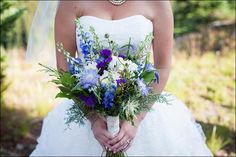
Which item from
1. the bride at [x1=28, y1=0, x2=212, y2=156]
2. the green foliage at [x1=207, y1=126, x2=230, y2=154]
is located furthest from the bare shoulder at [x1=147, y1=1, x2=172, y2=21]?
the green foliage at [x1=207, y1=126, x2=230, y2=154]

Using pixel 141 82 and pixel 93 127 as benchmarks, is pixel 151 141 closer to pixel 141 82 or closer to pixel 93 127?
pixel 93 127

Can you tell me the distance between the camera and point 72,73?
2.35 meters

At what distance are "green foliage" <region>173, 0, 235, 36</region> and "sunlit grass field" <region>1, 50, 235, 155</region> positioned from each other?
2.23 m

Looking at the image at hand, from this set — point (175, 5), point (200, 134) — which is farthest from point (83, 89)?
point (175, 5)

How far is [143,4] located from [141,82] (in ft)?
3.24

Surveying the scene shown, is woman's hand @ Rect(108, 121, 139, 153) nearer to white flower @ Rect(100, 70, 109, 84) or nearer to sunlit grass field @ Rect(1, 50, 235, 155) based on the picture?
white flower @ Rect(100, 70, 109, 84)

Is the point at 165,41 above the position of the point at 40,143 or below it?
above

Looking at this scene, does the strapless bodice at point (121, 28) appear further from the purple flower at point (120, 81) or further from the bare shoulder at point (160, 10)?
the purple flower at point (120, 81)

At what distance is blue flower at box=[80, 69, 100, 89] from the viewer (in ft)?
7.15

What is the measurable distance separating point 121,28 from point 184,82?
372 centimetres

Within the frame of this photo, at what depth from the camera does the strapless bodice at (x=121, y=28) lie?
3.00 meters

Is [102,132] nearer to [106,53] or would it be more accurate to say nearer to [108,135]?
[108,135]

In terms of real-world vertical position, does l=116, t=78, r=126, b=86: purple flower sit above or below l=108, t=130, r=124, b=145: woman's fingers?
above

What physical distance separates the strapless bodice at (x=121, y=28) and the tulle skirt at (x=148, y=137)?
1.91 feet
